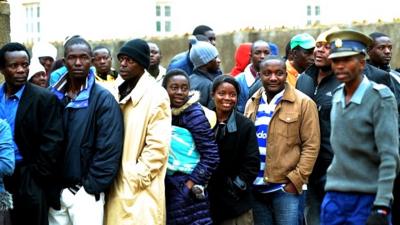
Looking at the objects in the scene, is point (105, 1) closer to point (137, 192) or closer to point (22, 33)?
point (22, 33)

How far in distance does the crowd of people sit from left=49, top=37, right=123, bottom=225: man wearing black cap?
0.04ft

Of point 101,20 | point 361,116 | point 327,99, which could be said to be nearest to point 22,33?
point 101,20

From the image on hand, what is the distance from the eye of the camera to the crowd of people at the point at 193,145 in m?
7.36

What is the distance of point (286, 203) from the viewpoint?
9.18 metres

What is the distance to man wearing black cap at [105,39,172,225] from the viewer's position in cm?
837

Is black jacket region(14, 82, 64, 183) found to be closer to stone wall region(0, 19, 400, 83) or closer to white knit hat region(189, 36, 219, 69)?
white knit hat region(189, 36, 219, 69)

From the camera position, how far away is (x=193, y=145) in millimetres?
8805

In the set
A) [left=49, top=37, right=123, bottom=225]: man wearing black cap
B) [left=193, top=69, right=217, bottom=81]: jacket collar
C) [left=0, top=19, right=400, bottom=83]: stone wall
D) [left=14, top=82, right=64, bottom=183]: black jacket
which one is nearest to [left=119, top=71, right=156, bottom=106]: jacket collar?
[left=49, top=37, right=123, bottom=225]: man wearing black cap

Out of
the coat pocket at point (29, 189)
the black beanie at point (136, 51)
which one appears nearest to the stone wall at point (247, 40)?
the black beanie at point (136, 51)

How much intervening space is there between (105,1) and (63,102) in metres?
14.4

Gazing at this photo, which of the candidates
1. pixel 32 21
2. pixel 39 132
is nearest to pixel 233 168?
pixel 39 132

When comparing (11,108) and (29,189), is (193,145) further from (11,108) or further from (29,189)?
(11,108)

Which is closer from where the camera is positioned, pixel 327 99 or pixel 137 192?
pixel 137 192

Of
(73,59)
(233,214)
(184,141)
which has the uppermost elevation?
(73,59)
